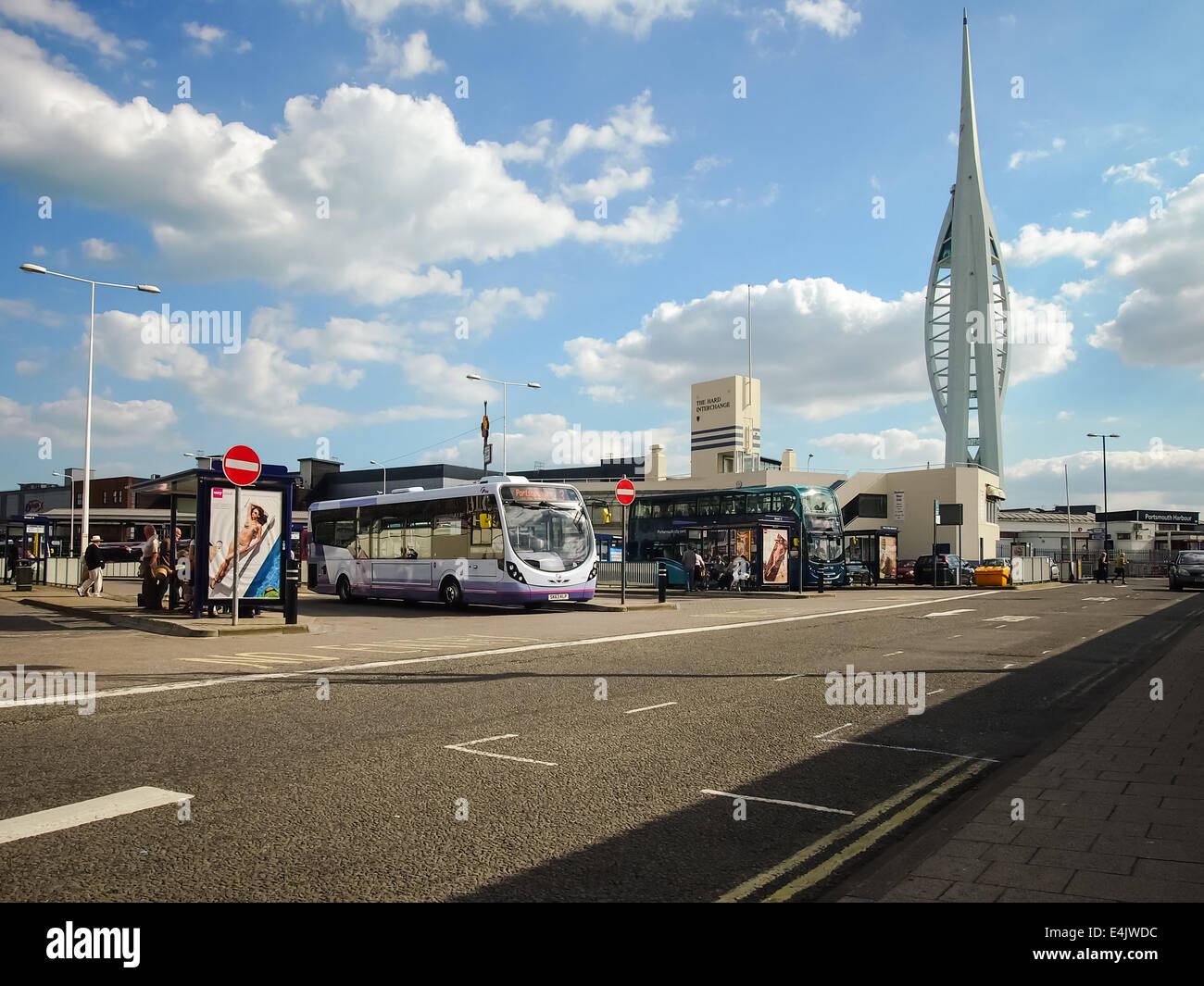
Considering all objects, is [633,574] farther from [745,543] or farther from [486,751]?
[486,751]

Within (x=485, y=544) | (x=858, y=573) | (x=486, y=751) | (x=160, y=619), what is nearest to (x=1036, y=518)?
(x=858, y=573)

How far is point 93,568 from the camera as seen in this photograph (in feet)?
78.9

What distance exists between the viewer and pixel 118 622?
1708cm

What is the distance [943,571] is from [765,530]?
46.9 ft

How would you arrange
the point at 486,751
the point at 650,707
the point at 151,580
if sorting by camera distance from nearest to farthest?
the point at 486,751 < the point at 650,707 < the point at 151,580

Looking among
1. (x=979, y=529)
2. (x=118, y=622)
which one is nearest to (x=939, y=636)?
(x=118, y=622)

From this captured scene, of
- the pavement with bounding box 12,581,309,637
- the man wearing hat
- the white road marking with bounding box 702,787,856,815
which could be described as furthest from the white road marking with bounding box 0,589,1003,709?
the man wearing hat

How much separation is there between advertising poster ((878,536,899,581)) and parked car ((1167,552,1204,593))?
12.8m

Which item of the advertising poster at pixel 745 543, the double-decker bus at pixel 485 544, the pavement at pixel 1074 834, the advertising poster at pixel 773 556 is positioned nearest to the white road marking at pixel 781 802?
the pavement at pixel 1074 834

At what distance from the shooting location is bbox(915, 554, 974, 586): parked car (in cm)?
4378

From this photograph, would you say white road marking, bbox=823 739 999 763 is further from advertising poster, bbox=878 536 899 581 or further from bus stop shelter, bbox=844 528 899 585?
advertising poster, bbox=878 536 899 581

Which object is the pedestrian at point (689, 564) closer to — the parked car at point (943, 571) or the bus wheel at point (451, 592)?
the parked car at point (943, 571)

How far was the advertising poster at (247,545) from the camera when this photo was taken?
16031 millimetres

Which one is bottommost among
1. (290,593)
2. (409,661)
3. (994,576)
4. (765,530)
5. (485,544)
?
(994,576)
